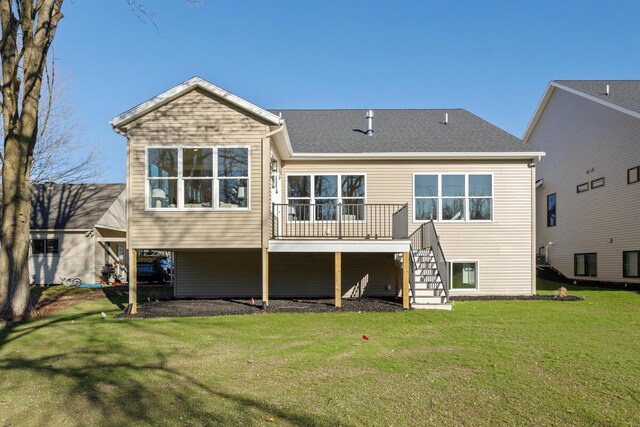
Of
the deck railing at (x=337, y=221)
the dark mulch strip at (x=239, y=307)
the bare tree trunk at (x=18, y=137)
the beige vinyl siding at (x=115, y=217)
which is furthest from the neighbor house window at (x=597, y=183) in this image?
the beige vinyl siding at (x=115, y=217)

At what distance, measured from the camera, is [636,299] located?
13.8 m

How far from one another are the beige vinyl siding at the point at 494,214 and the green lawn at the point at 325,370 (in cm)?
415

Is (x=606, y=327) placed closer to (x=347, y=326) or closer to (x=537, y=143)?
(x=347, y=326)

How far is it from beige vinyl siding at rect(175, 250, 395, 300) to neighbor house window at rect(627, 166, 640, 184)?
9.03 metres

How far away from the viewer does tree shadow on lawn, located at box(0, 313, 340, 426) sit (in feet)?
15.5

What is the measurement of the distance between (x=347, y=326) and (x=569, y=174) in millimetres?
15627

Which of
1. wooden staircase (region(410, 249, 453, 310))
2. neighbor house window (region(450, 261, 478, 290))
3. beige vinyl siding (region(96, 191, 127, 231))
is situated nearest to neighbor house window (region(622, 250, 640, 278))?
neighbor house window (region(450, 261, 478, 290))

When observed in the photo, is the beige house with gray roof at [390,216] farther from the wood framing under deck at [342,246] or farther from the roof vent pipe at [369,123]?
the wood framing under deck at [342,246]

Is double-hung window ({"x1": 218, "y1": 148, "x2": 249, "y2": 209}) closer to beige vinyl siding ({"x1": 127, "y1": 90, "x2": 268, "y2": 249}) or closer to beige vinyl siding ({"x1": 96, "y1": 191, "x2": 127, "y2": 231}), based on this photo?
beige vinyl siding ({"x1": 127, "y1": 90, "x2": 268, "y2": 249})

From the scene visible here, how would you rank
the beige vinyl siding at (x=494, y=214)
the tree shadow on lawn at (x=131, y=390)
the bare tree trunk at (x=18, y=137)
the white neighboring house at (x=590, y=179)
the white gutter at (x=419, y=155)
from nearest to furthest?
1. the tree shadow on lawn at (x=131, y=390)
2. the bare tree trunk at (x=18, y=137)
3. the white gutter at (x=419, y=155)
4. the beige vinyl siding at (x=494, y=214)
5. the white neighboring house at (x=590, y=179)

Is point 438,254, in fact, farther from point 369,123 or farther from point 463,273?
point 369,123

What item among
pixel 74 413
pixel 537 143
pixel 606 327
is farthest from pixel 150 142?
pixel 537 143

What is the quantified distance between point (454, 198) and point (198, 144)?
7.75 meters

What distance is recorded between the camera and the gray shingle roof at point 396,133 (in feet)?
48.4
